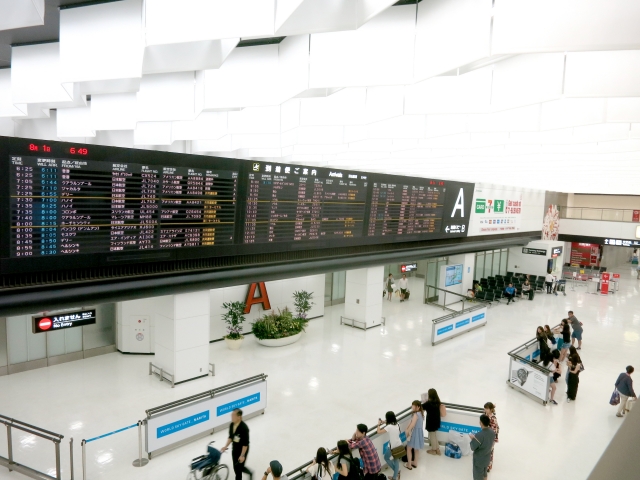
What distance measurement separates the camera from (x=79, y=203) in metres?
5.95

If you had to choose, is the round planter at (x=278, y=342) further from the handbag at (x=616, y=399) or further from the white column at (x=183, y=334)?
the handbag at (x=616, y=399)

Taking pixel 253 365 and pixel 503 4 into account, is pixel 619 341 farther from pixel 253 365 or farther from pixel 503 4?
pixel 503 4

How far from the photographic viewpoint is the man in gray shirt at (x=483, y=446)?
6.03 m

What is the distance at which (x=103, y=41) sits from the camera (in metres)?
2.54

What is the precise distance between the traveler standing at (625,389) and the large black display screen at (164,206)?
19.4 feet

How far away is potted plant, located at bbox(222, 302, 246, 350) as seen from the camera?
12.3m

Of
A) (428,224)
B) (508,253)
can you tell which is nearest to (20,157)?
(428,224)

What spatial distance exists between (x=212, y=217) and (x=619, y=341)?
551 inches

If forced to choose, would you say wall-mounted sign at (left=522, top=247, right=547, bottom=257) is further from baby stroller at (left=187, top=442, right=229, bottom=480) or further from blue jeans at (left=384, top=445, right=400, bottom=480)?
baby stroller at (left=187, top=442, right=229, bottom=480)

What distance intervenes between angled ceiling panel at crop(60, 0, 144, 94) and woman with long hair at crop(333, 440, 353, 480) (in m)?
4.95

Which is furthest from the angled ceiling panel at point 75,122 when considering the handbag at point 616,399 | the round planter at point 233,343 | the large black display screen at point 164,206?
the handbag at point 616,399

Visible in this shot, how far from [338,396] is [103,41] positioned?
8320 mm

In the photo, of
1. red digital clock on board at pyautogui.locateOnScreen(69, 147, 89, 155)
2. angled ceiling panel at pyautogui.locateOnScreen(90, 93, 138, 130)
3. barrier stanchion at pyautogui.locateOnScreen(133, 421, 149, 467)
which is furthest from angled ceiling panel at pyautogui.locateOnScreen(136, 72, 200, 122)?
barrier stanchion at pyautogui.locateOnScreen(133, 421, 149, 467)

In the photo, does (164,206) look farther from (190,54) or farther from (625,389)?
(625,389)
